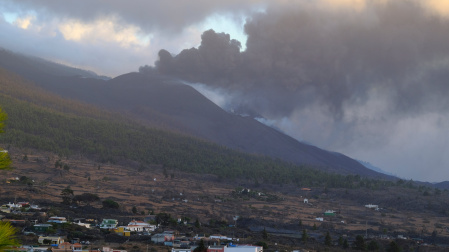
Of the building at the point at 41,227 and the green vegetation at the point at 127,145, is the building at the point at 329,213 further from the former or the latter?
the building at the point at 41,227

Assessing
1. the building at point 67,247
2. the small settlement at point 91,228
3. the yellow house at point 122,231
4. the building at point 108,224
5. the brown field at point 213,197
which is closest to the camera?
the building at point 67,247

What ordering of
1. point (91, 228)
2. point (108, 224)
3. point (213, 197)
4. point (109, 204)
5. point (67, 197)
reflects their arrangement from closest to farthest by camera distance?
1. point (91, 228)
2. point (108, 224)
3. point (67, 197)
4. point (109, 204)
5. point (213, 197)

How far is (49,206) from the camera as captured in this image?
6431 cm

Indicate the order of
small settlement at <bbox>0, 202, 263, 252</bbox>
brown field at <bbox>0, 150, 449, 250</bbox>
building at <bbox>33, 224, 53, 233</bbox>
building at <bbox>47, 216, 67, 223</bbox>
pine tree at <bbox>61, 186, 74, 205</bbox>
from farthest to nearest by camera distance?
brown field at <bbox>0, 150, 449, 250</bbox> → pine tree at <bbox>61, 186, 74, 205</bbox> → building at <bbox>47, 216, 67, 223</bbox> → building at <bbox>33, 224, 53, 233</bbox> → small settlement at <bbox>0, 202, 263, 252</bbox>

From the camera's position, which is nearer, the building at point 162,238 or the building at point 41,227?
the building at point 41,227

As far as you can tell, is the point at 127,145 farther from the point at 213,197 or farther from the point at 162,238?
the point at 162,238

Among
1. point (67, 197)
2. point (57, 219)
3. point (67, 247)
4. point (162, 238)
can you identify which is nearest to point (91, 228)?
point (57, 219)

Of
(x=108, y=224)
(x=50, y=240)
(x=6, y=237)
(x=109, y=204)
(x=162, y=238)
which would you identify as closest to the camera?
(x=6, y=237)

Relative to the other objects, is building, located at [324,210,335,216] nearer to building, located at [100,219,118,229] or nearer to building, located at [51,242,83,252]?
building, located at [100,219,118,229]

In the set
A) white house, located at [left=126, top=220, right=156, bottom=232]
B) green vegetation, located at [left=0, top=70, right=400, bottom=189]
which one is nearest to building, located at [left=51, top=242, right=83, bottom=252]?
white house, located at [left=126, top=220, right=156, bottom=232]

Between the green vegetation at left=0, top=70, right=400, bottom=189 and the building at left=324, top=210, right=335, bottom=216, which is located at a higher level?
the green vegetation at left=0, top=70, right=400, bottom=189

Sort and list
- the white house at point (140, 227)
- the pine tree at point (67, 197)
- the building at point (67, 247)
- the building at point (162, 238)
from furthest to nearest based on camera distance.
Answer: the pine tree at point (67, 197)
the white house at point (140, 227)
the building at point (162, 238)
the building at point (67, 247)

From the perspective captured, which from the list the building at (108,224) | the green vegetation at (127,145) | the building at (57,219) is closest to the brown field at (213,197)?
the green vegetation at (127,145)

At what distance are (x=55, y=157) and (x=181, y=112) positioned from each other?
8966cm
